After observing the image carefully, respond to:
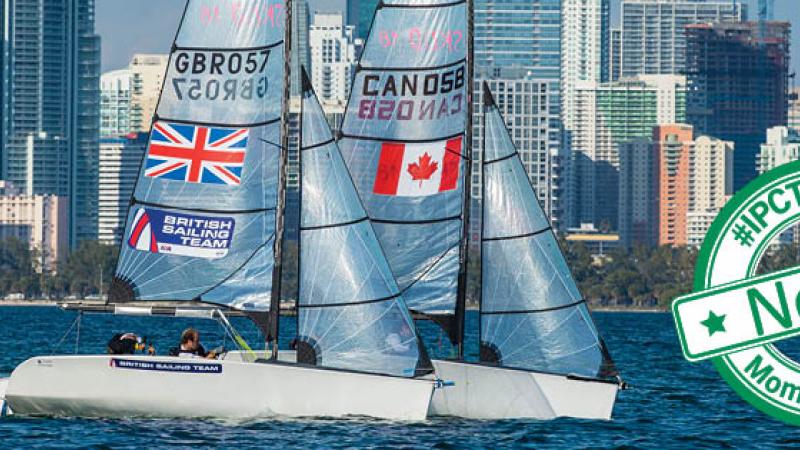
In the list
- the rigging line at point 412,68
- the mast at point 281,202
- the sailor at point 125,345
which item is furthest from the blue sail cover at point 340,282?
the rigging line at point 412,68

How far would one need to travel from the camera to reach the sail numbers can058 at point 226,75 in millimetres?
34469

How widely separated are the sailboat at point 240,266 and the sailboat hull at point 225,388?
2 cm

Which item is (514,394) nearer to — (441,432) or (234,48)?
(441,432)

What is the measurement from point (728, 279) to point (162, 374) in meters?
14.2

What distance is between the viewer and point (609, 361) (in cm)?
3466

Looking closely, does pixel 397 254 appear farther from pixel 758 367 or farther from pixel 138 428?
pixel 758 367

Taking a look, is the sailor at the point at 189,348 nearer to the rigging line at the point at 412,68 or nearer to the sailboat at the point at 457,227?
the sailboat at the point at 457,227

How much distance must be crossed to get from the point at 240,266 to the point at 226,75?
10.1ft

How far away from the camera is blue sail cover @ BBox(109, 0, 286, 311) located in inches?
1346

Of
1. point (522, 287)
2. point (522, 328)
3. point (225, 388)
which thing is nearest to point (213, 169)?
point (225, 388)

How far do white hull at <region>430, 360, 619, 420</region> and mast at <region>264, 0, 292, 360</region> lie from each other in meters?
2.66

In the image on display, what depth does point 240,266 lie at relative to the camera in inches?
1346

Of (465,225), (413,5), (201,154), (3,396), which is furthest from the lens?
(413,5)

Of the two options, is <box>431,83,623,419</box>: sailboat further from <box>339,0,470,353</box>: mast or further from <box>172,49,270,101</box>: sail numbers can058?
<box>172,49,270,101</box>: sail numbers can058
